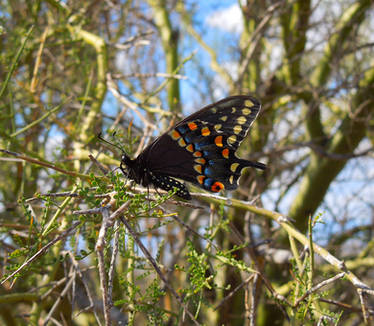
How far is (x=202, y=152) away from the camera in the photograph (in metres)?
1.75

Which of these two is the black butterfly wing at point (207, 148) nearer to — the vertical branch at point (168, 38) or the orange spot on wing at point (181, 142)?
the orange spot on wing at point (181, 142)

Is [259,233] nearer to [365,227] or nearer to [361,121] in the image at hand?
[365,227]

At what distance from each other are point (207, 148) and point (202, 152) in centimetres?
3

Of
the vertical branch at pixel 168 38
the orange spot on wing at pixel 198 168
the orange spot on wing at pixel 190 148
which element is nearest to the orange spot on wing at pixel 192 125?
the orange spot on wing at pixel 190 148

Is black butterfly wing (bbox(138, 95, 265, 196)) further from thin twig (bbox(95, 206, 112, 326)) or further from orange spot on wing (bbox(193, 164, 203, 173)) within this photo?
thin twig (bbox(95, 206, 112, 326))

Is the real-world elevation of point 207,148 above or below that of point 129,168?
above

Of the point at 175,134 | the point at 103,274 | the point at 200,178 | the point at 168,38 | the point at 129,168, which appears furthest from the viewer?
the point at 168,38

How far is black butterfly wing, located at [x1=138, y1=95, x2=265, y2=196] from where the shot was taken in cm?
160

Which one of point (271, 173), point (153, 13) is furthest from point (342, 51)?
point (153, 13)

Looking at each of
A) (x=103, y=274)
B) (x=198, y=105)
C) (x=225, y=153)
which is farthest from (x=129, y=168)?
(x=198, y=105)

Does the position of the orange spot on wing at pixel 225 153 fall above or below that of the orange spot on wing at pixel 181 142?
above

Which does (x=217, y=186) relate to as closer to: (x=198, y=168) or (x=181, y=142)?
(x=198, y=168)

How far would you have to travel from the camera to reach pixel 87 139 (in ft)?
6.34

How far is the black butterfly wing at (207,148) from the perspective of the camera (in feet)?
5.24
